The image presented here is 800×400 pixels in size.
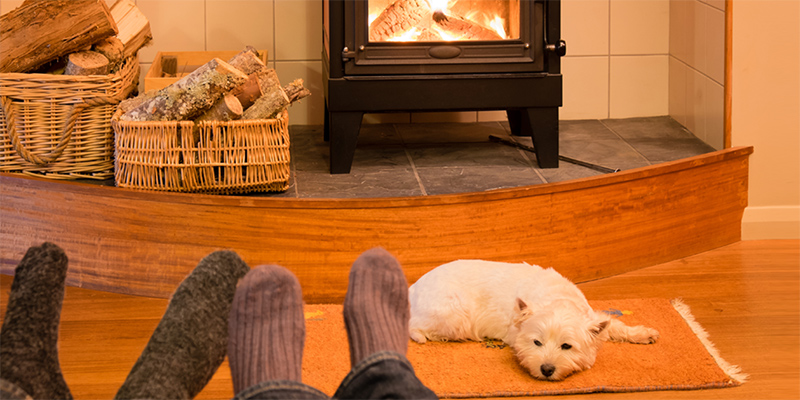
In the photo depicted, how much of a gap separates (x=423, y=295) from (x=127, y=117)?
0.98 meters

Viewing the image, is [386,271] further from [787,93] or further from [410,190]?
[787,93]

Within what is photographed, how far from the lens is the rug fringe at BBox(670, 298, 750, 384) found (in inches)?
73.8

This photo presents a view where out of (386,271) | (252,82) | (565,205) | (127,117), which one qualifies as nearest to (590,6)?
(565,205)

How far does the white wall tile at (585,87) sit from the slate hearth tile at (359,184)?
0.97m

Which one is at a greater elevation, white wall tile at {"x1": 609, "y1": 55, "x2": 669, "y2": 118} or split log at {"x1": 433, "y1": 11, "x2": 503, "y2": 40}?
split log at {"x1": 433, "y1": 11, "x2": 503, "y2": 40}

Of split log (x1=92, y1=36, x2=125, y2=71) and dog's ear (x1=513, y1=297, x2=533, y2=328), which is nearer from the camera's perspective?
dog's ear (x1=513, y1=297, x2=533, y2=328)

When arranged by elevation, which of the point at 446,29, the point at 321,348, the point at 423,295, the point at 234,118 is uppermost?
the point at 446,29

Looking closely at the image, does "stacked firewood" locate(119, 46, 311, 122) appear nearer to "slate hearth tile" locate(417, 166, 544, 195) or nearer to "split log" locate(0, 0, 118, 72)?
"split log" locate(0, 0, 118, 72)

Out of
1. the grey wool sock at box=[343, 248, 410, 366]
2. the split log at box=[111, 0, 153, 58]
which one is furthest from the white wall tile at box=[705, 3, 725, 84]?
the split log at box=[111, 0, 153, 58]

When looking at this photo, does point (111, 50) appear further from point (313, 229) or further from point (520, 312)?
point (520, 312)

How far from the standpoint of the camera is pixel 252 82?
2.37m

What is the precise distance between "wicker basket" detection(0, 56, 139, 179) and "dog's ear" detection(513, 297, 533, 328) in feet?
4.33

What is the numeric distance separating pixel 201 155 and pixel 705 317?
58.2 inches

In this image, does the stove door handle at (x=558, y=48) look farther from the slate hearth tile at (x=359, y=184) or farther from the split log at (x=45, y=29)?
the split log at (x=45, y=29)
